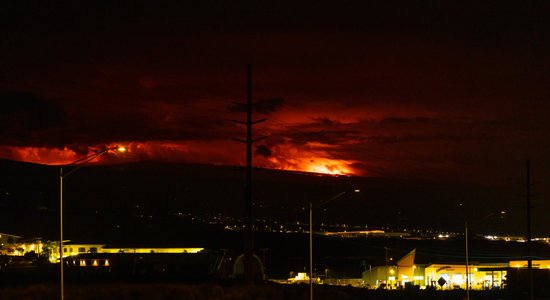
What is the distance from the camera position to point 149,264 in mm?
66375

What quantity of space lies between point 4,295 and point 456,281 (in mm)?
70197

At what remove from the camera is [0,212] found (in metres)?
115

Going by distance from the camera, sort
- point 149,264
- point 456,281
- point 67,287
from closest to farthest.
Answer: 1. point 67,287
2. point 149,264
3. point 456,281

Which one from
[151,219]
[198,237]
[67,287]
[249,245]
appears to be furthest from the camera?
[151,219]

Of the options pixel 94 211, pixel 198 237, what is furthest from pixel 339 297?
pixel 94 211

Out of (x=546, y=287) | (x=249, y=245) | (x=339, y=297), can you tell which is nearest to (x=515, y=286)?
(x=546, y=287)

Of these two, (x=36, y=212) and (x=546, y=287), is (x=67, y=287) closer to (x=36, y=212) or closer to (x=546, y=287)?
(x=546, y=287)

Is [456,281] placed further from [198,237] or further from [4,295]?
[4,295]

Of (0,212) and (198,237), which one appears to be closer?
(0,212)

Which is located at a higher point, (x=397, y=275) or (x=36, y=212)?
(x=36, y=212)

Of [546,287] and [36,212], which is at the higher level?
[36,212]

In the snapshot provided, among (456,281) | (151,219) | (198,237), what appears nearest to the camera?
(456,281)

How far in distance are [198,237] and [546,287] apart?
212 ft

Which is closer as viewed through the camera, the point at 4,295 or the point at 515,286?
the point at 4,295
